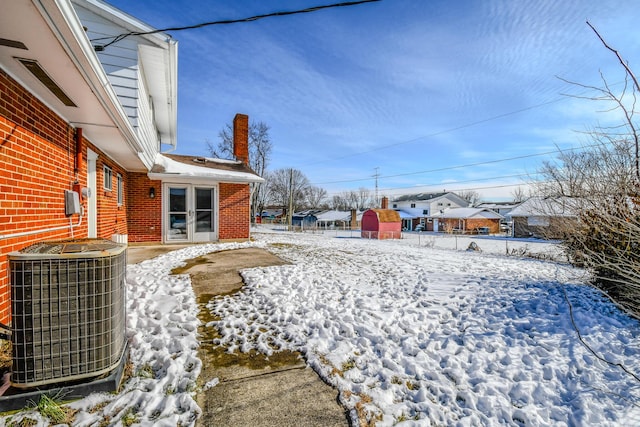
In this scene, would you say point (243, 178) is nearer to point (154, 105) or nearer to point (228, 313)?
point (154, 105)

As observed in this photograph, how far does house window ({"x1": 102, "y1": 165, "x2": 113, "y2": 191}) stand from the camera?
6.55 metres

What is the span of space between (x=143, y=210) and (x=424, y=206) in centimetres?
5035

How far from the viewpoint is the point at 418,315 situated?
12.9 ft

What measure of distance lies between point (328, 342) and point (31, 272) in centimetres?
252

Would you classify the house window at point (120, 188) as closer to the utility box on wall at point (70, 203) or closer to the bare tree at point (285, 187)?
the utility box on wall at point (70, 203)

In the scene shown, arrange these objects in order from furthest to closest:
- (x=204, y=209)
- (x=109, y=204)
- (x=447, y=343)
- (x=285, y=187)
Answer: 1. (x=285, y=187)
2. (x=204, y=209)
3. (x=109, y=204)
4. (x=447, y=343)

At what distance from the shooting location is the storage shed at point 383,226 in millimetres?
25680

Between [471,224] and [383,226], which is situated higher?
[383,226]

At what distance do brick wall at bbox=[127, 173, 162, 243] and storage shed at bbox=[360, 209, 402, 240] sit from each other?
18.7 meters

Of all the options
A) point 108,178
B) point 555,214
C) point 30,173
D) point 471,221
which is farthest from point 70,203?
point 471,221

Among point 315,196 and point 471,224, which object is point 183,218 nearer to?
point 471,224

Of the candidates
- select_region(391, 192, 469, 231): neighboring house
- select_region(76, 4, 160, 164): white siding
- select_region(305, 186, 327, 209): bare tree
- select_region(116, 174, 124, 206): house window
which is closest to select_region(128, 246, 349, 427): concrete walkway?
select_region(76, 4, 160, 164): white siding

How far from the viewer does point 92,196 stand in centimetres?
565

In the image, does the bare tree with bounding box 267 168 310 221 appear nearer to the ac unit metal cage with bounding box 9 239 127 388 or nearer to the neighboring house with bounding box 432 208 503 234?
the neighboring house with bounding box 432 208 503 234
